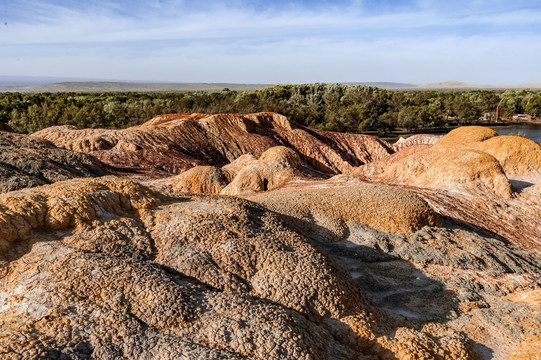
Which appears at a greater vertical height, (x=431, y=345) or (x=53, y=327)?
(x=53, y=327)

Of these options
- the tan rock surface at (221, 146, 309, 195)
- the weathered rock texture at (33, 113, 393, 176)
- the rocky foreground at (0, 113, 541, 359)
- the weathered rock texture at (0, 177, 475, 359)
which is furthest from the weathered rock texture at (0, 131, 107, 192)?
the weathered rock texture at (33, 113, 393, 176)

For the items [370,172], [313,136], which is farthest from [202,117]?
[370,172]

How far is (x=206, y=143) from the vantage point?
2706 cm

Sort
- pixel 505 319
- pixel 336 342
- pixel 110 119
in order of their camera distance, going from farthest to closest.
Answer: pixel 110 119, pixel 505 319, pixel 336 342

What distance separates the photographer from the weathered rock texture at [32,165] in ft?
24.0

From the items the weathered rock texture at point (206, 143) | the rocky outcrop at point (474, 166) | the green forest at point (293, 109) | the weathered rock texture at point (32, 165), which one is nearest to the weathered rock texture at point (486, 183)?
the rocky outcrop at point (474, 166)

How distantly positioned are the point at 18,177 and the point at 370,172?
13842 mm

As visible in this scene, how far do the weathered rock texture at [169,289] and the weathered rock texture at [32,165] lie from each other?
223cm

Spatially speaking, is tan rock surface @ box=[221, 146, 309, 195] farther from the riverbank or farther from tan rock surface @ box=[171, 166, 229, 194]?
the riverbank

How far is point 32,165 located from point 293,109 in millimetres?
44689

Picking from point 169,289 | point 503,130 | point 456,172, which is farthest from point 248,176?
point 503,130

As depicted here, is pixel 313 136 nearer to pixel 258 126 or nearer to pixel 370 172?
pixel 258 126

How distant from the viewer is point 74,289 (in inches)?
156

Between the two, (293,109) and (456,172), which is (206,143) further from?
(293,109)
